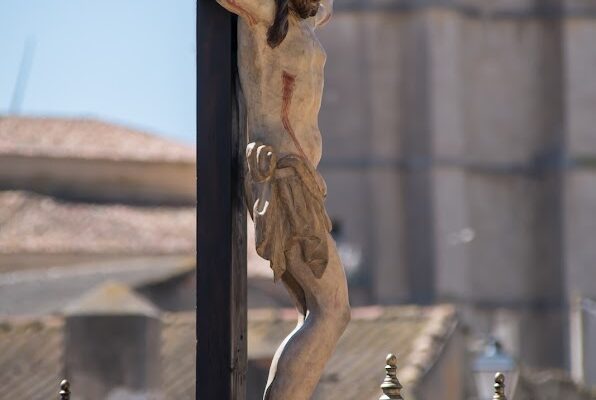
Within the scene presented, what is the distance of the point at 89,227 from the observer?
40.7 m

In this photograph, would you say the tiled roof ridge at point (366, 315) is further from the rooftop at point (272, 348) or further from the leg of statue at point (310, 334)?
the leg of statue at point (310, 334)

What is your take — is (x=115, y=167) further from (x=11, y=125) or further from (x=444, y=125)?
(x=444, y=125)

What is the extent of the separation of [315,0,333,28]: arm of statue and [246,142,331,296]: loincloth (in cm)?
58

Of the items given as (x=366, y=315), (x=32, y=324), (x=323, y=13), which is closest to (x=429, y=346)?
(x=366, y=315)

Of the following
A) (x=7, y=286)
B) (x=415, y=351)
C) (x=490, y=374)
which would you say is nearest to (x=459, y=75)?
(x=7, y=286)

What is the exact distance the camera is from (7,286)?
33.9 metres

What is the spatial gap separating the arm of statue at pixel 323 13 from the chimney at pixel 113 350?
12.9m

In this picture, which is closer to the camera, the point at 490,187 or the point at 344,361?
the point at 344,361

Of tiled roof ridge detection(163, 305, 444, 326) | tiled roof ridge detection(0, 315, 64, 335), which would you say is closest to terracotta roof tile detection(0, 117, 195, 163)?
tiled roof ridge detection(163, 305, 444, 326)

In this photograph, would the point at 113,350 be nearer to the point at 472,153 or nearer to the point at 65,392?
the point at 65,392

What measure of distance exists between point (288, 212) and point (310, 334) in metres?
0.34

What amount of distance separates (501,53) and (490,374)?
5356 centimetres

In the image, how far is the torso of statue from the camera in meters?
6.88

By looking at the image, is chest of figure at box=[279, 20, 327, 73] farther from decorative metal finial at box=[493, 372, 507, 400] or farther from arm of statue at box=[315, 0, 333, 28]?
decorative metal finial at box=[493, 372, 507, 400]
